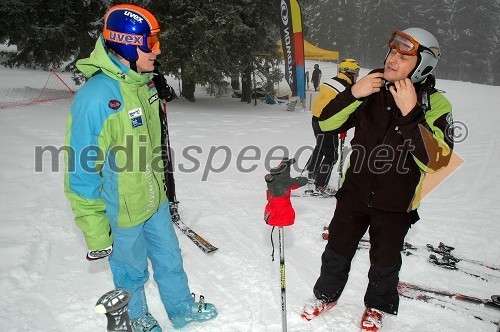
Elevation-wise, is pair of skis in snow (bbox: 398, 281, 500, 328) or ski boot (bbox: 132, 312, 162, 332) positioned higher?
pair of skis in snow (bbox: 398, 281, 500, 328)

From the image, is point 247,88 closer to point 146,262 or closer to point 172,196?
point 172,196

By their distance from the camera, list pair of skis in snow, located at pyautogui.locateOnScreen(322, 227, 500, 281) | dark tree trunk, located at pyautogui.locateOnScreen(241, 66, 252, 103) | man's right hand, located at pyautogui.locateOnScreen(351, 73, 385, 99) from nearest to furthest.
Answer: man's right hand, located at pyautogui.locateOnScreen(351, 73, 385, 99)
pair of skis in snow, located at pyautogui.locateOnScreen(322, 227, 500, 281)
dark tree trunk, located at pyautogui.locateOnScreen(241, 66, 252, 103)

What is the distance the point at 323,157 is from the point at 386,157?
13.1ft

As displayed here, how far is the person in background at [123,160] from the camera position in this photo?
232 cm

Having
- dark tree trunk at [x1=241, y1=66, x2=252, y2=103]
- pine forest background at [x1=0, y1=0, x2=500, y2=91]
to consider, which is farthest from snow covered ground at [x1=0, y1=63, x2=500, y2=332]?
dark tree trunk at [x1=241, y1=66, x2=252, y2=103]

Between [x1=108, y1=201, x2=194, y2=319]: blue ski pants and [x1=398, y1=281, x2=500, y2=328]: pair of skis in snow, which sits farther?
[x1=398, y1=281, x2=500, y2=328]: pair of skis in snow

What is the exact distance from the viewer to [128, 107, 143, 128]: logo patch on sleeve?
2502mm

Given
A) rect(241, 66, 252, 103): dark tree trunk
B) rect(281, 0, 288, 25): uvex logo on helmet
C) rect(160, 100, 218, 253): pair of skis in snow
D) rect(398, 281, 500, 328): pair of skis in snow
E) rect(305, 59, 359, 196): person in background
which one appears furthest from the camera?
rect(241, 66, 252, 103): dark tree trunk

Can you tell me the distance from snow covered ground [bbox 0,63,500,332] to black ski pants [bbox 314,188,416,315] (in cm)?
30

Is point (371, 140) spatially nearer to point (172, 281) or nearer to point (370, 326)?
point (370, 326)

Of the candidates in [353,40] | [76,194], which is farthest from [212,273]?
[353,40]

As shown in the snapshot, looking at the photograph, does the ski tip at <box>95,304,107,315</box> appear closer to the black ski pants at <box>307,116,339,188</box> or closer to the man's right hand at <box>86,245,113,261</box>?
the man's right hand at <box>86,245,113,261</box>

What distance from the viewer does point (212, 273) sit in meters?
4.05

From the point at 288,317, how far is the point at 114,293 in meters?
2.16
